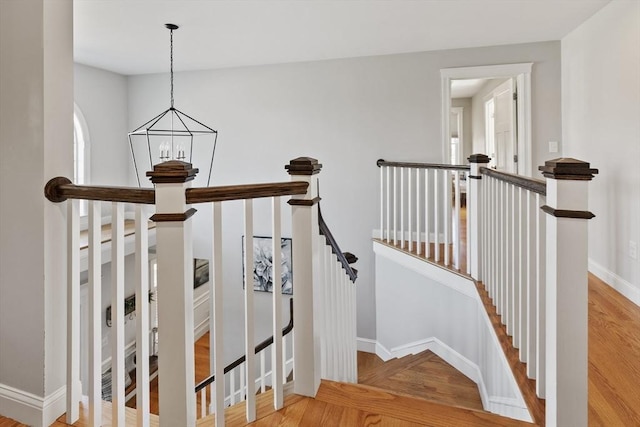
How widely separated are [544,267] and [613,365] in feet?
2.56

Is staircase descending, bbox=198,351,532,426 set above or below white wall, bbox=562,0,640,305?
below

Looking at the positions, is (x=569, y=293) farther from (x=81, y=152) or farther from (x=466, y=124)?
(x=466, y=124)

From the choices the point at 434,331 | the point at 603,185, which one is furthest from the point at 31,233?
the point at 603,185

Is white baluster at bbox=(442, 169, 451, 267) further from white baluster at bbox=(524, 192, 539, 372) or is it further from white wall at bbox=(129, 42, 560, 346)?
white baluster at bbox=(524, 192, 539, 372)

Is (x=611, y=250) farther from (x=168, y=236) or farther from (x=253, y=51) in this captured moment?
(x=253, y=51)

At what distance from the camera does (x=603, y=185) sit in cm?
306

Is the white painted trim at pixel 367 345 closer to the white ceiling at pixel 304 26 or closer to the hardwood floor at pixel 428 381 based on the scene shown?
the hardwood floor at pixel 428 381

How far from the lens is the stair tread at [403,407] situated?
150 cm

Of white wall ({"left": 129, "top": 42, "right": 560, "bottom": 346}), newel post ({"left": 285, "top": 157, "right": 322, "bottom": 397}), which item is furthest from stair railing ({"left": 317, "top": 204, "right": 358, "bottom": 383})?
white wall ({"left": 129, "top": 42, "right": 560, "bottom": 346})

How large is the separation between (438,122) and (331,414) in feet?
12.2

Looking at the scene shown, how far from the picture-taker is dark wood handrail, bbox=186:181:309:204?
125 centimetres

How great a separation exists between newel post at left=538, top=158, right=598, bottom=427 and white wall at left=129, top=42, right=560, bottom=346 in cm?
336

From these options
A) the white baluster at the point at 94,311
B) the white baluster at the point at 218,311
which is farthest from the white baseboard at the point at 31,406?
the white baluster at the point at 218,311

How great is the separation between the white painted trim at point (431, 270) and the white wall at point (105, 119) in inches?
155
